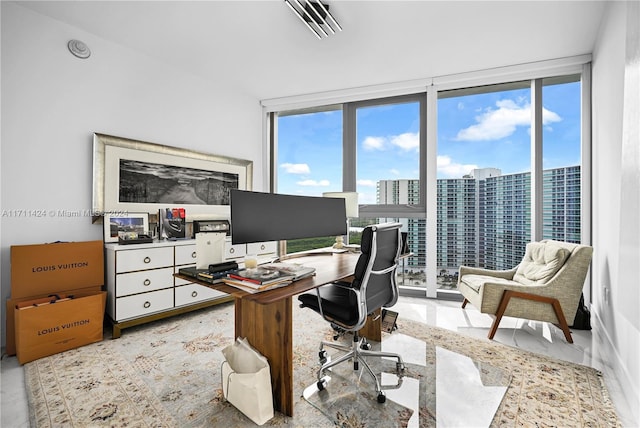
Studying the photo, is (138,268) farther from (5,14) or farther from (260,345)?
(5,14)

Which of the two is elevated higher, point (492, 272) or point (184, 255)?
point (184, 255)

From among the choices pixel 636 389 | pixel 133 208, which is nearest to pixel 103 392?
pixel 133 208

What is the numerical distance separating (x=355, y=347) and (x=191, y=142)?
2.96m

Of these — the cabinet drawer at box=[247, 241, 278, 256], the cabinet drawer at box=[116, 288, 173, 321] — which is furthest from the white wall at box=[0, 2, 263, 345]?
the cabinet drawer at box=[247, 241, 278, 256]

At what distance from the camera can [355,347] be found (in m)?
2.01

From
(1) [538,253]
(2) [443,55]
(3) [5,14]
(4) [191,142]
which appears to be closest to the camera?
(3) [5,14]

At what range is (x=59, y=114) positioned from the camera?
2584 millimetres

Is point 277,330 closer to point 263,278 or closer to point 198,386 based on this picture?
point 263,278

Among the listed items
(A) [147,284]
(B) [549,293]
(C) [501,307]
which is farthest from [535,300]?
(A) [147,284]

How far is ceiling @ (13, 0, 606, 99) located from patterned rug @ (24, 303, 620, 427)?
2.71m

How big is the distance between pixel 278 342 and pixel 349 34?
8.82ft

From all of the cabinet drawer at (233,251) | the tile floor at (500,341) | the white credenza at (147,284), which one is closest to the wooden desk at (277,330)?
the white credenza at (147,284)

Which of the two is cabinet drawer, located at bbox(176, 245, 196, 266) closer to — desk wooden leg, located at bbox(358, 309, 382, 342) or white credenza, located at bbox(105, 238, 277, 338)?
white credenza, located at bbox(105, 238, 277, 338)

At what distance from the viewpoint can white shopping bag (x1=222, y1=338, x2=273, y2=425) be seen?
150cm
